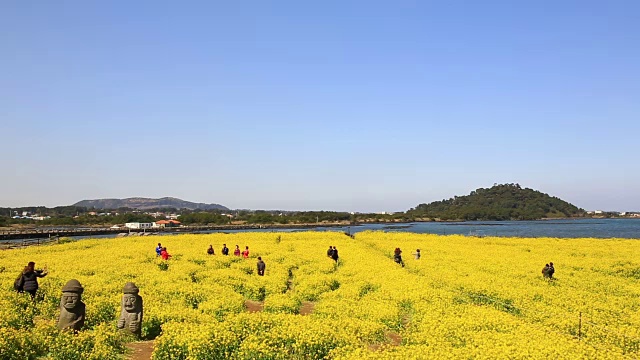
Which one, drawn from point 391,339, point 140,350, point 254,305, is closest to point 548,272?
point 391,339

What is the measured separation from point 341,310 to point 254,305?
5.42m

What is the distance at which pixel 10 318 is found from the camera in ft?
51.0

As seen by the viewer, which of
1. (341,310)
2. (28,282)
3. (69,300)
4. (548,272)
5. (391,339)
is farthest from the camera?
(548,272)

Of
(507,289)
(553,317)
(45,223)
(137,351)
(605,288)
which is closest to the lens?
(137,351)

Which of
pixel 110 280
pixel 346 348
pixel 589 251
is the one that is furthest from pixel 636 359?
pixel 589 251

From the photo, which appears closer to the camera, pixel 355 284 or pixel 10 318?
pixel 10 318

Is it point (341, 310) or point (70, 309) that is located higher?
point (70, 309)

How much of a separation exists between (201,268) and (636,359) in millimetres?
24581

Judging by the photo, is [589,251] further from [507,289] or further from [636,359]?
[636,359]

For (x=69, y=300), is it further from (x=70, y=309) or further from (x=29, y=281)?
(x=29, y=281)

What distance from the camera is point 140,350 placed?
1520cm

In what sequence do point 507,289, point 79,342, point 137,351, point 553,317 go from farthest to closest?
point 507,289 → point 553,317 → point 137,351 → point 79,342

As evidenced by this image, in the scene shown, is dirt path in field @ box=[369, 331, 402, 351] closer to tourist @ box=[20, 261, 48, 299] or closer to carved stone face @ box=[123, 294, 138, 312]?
carved stone face @ box=[123, 294, 138, 312]

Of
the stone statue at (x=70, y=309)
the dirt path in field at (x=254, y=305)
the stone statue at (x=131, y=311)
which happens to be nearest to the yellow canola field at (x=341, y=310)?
the dirt path in field at (x=254, y=305)
